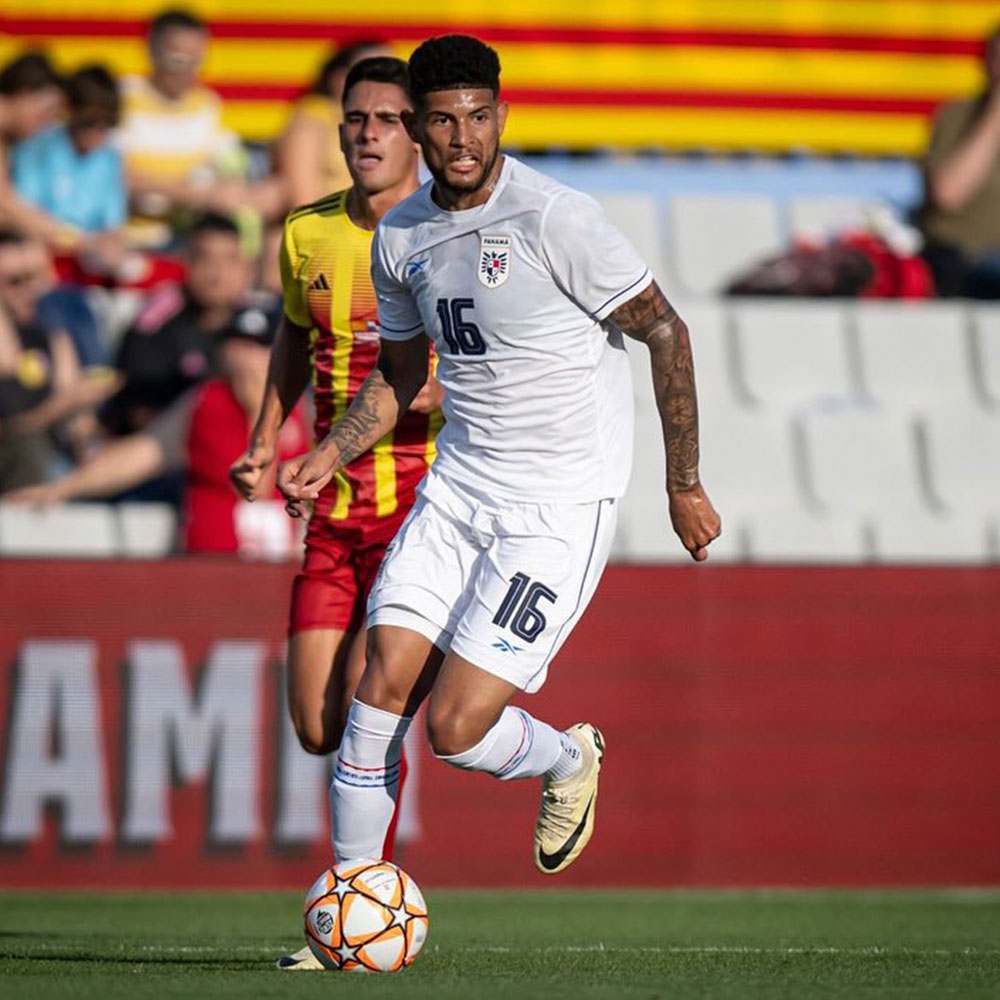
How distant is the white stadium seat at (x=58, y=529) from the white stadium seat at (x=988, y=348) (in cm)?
515

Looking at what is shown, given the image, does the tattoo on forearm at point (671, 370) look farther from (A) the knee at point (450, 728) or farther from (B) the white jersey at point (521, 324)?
(A) the knee at point (450, 728)

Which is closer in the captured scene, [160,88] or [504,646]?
[504,646]

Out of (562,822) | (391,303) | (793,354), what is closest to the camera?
(391,303)

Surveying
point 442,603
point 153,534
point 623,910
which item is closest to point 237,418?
point 153,534

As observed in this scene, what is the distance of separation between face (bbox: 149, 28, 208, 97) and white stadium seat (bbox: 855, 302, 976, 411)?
401 cm

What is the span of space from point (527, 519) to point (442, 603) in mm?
345

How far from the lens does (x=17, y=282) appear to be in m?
11.5

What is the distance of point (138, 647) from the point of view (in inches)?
392

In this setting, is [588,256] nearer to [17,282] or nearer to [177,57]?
[17,282]

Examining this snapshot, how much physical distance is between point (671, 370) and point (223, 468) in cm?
471

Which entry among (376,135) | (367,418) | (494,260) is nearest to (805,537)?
(376,135)

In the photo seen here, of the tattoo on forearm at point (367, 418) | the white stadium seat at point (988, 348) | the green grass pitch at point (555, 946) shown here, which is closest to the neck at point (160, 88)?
the white stadium seat at point (988, 348)

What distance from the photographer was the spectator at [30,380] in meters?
11.0

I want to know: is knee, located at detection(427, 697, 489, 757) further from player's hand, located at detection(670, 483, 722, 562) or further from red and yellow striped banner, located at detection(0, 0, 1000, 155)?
red and yellow striped banner, located at detection(0, 0, 1000, 155)
